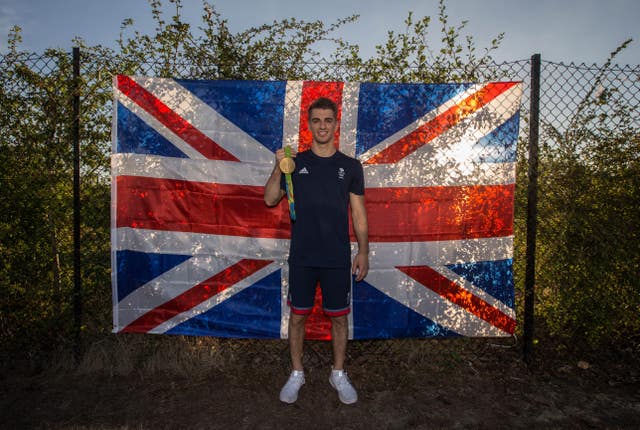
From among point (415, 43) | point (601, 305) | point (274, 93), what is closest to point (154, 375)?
point (274, 93)

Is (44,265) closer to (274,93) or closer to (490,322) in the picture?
(274,93)

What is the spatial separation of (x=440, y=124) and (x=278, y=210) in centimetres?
150

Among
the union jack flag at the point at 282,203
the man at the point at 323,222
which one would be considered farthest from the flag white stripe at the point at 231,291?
the man at the point at 323,222

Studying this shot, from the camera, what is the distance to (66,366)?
3.02 metres

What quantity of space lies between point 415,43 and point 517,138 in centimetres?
116

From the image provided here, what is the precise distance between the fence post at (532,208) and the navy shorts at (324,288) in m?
1.57

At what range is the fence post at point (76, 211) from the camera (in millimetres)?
2908

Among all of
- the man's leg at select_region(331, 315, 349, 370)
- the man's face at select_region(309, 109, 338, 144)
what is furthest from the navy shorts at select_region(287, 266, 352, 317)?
the man's face at select_region(309, 109, 338, 144)

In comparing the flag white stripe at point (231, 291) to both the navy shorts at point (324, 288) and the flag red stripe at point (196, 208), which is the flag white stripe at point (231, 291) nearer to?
the flag red stripe at point (196, 208)

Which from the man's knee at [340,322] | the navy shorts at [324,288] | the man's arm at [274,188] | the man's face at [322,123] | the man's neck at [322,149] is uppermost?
the man's face at [322,123]

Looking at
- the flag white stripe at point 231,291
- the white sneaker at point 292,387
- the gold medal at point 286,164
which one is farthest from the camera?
the flag white stripe at point 231,291

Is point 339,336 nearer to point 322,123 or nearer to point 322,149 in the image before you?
point 322,149

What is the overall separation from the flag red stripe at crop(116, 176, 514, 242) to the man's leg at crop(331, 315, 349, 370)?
0.74m

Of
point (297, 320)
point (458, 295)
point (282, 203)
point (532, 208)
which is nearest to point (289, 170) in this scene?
point (282, 203)
